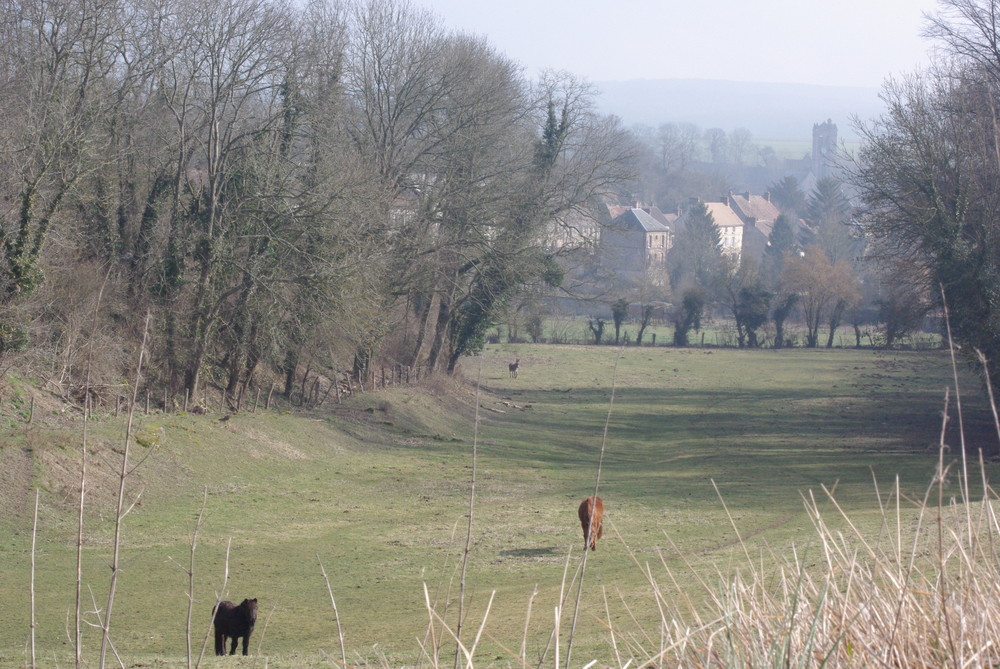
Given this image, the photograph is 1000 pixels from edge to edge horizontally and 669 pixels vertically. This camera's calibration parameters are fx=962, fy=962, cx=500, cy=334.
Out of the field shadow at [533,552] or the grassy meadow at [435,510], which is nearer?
the grassy meadow at [435,510]

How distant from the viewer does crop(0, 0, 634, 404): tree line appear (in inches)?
854

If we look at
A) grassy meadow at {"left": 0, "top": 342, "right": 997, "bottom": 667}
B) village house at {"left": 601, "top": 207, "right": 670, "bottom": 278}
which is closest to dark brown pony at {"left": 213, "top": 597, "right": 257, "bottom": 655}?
grassy meadow at {"left": 0, "top": 342, "right": 997, "bottom": 667}

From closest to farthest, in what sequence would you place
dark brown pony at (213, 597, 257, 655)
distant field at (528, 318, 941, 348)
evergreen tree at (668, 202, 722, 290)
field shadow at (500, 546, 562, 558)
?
dark brown pony at (213, 597, 257, 655), field shadow at (500, 546, 562, 558), distant field at (528, 318, 941, 348), evergreen tree at (668, 202, 722, 290)

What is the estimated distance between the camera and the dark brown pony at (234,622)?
9.12m

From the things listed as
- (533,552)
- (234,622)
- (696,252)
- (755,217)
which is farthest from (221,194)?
(755,217)

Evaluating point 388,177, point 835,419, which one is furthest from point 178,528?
point 835,419

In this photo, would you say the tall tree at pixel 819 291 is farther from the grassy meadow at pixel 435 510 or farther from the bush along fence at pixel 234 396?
the bush along fence at pixel 234 396

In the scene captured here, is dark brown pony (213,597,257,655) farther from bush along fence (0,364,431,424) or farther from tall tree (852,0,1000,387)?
tall tree (852,0,1000,387)

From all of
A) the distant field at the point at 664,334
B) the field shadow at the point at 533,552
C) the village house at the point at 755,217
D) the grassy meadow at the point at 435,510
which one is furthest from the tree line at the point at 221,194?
the village house at the point at 755,217

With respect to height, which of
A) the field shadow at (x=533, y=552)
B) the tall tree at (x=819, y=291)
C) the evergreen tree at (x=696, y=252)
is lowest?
the field shadow at (x=533, y=552)

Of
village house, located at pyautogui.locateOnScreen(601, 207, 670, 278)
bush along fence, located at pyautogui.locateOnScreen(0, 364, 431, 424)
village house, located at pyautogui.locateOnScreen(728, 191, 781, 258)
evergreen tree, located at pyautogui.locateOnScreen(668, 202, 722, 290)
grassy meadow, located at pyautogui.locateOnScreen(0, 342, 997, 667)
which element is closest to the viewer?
grassy meadow, located at pyautogui.locateOnScreen(0, 342, 997, 667)

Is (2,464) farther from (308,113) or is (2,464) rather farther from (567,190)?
(567,190)

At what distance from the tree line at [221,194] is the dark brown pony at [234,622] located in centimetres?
1202

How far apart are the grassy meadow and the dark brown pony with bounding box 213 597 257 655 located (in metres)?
0.38
